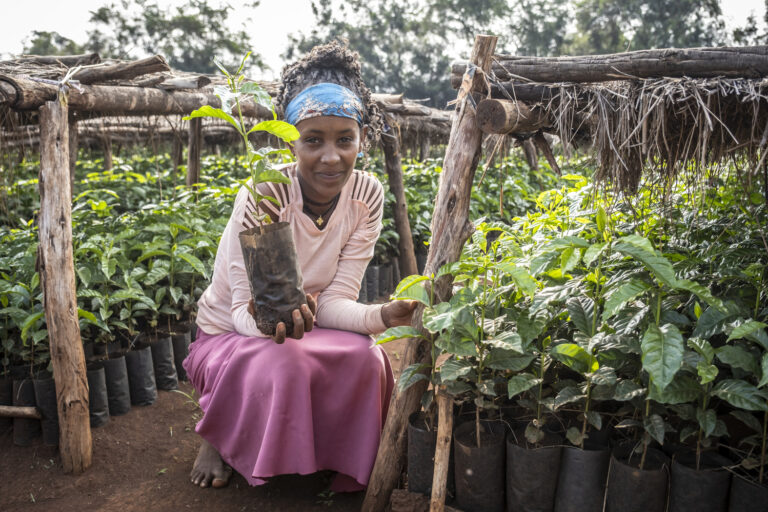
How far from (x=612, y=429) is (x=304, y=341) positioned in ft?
3.82

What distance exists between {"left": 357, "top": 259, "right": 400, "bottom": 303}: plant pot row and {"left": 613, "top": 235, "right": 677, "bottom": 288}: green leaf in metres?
3.69

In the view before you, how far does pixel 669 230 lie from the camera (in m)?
2.89

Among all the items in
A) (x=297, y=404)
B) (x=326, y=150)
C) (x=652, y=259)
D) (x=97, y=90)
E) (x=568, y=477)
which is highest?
(x=97, y=90)

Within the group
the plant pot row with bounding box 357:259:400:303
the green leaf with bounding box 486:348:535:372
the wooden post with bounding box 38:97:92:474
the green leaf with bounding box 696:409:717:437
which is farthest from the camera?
the plant pot row with bounding box 357:259:400:303

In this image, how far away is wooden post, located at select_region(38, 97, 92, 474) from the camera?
2660 millimetres

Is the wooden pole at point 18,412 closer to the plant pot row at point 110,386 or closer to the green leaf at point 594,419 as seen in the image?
the plant pot row at point 110,386

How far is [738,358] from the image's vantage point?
64.7 inches

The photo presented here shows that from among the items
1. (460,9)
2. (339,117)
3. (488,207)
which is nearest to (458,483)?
(339,117)

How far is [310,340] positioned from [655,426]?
48.9 inches

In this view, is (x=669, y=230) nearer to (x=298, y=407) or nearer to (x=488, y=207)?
(x=298, y=407)

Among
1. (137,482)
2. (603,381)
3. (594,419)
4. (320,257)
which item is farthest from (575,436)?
(137,482)

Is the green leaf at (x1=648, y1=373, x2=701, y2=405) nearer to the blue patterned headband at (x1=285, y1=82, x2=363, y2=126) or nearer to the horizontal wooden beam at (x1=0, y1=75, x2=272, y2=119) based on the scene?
the blue patterned headband at (x1=285, y1=82, x2=363, y2=126)

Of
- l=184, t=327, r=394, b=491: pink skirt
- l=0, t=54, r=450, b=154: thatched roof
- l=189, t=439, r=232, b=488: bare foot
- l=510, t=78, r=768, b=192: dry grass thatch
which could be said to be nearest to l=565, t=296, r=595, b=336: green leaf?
l=510, t=78, r=768, b=192: dry grass thatch

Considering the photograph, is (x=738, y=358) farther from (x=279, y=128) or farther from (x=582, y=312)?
(x=279, y=128)
